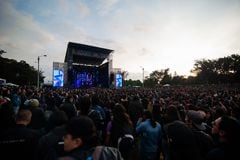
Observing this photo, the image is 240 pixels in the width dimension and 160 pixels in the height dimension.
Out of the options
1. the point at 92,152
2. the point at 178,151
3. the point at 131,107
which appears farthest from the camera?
the point at 131,107

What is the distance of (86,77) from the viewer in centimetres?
4144

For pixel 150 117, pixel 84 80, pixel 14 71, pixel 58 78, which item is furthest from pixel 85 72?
pixel 150 117

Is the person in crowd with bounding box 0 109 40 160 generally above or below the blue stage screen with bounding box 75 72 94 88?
below

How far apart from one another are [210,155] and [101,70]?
40.7m

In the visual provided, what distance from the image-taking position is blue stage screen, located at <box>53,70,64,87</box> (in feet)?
113

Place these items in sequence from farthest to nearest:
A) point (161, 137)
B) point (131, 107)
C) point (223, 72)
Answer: point (223, 72)
point (131, 107)
point (161, 137)

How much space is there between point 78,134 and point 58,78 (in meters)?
35.3

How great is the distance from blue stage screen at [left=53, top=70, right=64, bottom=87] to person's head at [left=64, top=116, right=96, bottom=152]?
34689 millimetres

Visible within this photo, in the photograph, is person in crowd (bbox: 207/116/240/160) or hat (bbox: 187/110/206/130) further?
hat (bbox: 187/110/206/130)

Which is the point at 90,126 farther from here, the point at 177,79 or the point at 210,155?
the point at 177,79

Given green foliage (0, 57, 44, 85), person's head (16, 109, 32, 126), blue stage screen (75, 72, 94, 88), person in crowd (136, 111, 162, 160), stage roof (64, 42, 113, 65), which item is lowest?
person in crowd (136, 111, 162, 160)

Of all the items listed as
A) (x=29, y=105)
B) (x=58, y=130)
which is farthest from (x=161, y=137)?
(x=29, y=105)

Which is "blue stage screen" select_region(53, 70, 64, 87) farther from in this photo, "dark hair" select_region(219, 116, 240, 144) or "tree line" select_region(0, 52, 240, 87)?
"dark hair" select_region(219, 116, 240, 144)

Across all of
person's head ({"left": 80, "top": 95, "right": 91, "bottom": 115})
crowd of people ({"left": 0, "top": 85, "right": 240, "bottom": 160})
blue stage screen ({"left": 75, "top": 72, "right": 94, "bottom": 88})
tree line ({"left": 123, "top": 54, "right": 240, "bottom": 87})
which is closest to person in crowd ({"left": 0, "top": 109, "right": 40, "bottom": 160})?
crowd of people ({"left": 0, "top": 85, "right": 240, "bottom": 160})
